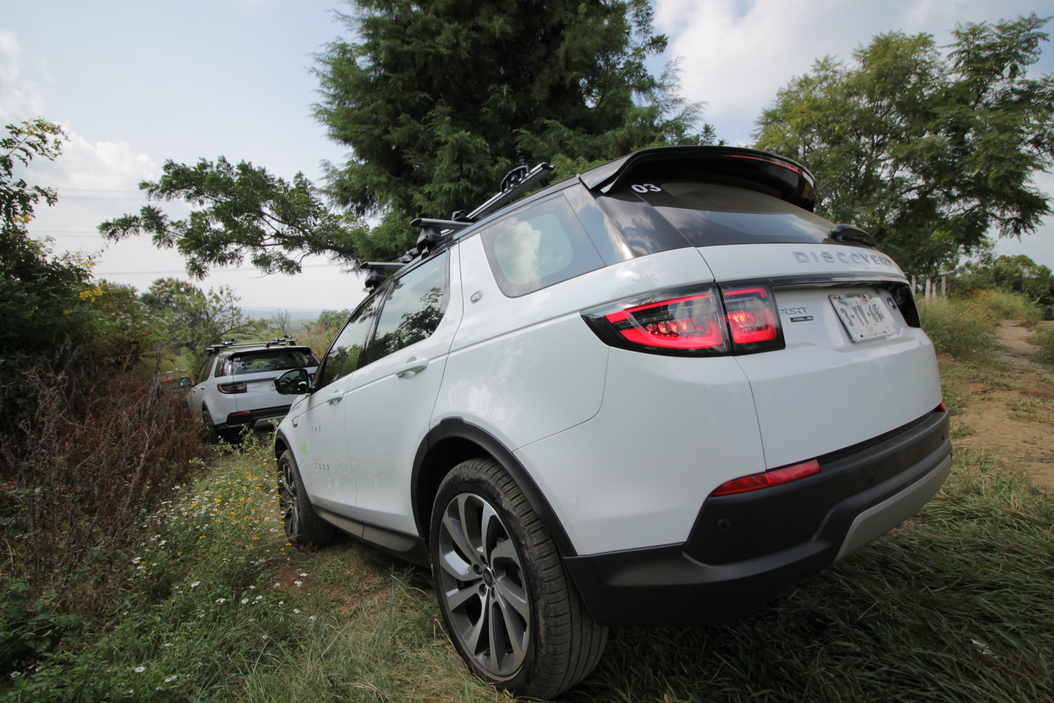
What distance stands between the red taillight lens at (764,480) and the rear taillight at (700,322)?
0.95 feet

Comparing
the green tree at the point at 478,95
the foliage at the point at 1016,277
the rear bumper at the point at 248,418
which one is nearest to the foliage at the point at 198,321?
the green tree at the point at 478,95

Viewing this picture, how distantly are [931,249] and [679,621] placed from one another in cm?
1052

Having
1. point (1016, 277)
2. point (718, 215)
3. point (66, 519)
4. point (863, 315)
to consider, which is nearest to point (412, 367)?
point (718, 215)

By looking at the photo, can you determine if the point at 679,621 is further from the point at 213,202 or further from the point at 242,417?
the point at 213,202

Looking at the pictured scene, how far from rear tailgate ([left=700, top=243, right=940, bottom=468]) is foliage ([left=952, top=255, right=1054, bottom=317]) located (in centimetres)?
2423

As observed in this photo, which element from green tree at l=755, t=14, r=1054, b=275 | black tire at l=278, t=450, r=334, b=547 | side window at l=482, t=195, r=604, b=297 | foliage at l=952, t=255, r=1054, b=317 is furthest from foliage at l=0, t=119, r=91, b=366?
foliage at l=952, t=255, r=1054, b=317

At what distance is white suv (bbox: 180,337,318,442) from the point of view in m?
6.54

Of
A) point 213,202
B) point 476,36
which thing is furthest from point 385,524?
point 213,202

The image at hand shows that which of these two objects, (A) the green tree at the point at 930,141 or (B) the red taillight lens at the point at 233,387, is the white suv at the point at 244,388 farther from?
(A) the green tree at the point at 930,141

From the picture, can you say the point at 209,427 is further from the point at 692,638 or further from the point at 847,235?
the point at 847,235

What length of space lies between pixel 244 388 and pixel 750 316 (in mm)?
6895

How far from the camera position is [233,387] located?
660cm

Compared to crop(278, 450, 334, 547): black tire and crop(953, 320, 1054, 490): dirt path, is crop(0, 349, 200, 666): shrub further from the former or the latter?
crop(953, 320, 1054, 490): dirt path

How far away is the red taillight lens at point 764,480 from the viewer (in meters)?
1.16
